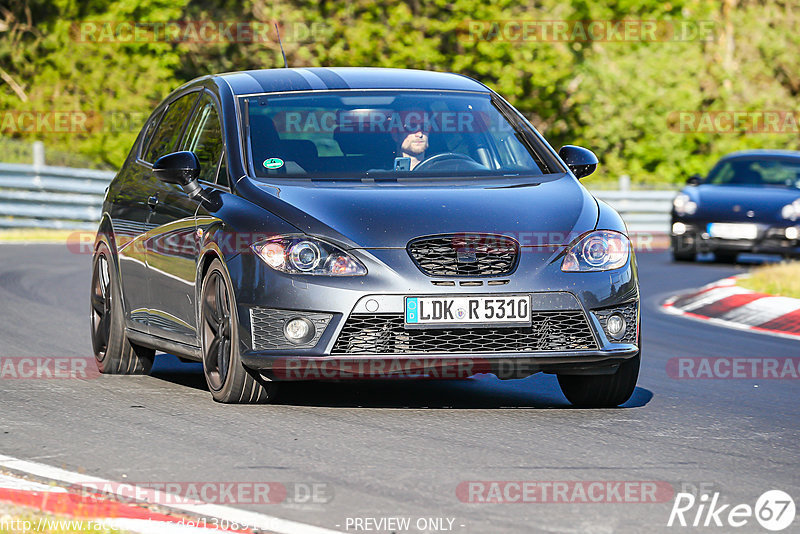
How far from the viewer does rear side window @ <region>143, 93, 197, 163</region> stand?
895 centimetres

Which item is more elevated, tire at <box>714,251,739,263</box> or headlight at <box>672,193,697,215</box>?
headlight at <box>672,193,697,215</box>

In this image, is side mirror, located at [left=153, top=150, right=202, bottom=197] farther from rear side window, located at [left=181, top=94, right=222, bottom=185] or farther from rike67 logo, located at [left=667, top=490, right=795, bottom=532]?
rike67 logo, located at [left=667, top=490, right=795, bottom=532]

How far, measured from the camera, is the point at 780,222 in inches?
806

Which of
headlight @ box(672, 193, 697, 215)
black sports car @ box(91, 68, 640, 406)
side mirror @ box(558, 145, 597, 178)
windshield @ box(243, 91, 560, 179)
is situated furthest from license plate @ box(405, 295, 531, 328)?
headlight @ box(672, 193, 697, 215)

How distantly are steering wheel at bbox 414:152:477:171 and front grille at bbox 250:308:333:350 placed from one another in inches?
48.1

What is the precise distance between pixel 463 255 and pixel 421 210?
32cm

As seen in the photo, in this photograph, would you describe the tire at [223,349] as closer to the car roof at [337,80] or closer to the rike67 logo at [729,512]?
the car roof at [337,80]

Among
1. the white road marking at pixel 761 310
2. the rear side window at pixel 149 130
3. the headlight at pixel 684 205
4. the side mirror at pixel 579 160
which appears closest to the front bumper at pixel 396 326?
the side mirror at pixel 579 160

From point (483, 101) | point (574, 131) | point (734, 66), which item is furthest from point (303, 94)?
point (734, 66)

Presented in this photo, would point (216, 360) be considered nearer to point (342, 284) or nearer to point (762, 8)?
point (342, 284)

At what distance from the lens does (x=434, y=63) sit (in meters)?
35.4

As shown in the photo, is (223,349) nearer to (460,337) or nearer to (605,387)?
(460,337)

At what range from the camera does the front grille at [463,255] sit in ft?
23.0

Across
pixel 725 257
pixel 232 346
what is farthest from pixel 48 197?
pixel 232 346
